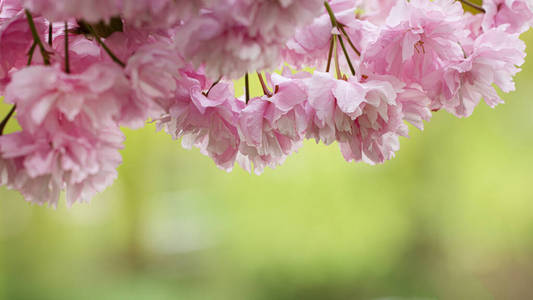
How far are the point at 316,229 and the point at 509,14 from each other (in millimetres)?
2824

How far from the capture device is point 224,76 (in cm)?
39

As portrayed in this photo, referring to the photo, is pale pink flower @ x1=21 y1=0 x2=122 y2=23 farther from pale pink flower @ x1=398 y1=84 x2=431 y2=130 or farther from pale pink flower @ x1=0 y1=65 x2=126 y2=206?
pale pink flower @ x1=398 y1=84 x2=431 y2=130

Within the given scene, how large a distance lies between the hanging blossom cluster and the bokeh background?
8.93 ft

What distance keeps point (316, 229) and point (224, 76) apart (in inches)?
113

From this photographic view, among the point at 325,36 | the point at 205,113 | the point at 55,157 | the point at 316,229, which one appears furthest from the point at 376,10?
the point at 316,229

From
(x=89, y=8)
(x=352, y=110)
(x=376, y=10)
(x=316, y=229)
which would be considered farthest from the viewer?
(x=316, y=229)

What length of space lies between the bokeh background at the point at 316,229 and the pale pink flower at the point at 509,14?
2672 millimetres

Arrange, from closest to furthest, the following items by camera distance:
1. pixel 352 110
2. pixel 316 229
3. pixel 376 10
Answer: pixel 352 110 < pixel 376 10 < pixel 316 229

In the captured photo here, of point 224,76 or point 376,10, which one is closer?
point 224,76

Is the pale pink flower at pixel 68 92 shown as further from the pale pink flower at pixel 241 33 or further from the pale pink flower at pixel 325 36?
the pale pink flower at pixel 325 36

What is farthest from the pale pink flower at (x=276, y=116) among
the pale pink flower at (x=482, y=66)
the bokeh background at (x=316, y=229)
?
the bokeh background at (x=316, y=229)

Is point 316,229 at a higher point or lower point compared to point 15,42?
lower

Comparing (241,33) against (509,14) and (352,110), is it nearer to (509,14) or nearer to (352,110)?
(352,110)

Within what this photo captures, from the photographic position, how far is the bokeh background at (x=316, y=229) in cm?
315
